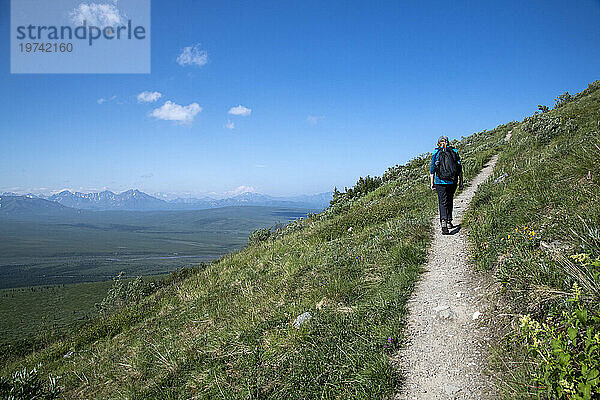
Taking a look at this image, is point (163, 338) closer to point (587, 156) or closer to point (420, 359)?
point (420, 359)

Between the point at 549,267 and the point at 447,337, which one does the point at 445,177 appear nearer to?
the point at 549,267

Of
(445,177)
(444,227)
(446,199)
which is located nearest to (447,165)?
(445,177)

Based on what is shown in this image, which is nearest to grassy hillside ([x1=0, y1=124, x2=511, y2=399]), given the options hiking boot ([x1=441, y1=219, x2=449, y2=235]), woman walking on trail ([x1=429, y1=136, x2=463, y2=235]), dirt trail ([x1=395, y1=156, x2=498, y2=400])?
dirt trail ([x1=395, y1=156, x2=498, y2=400])

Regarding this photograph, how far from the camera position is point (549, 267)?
450 centimetres

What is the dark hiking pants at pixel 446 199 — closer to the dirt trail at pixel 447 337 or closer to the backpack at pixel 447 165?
the backpack at pixel 447 165

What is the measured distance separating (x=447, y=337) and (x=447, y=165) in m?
5.46

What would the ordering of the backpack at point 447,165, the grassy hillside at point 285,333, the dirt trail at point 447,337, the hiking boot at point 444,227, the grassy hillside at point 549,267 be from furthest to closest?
the backpack at point 447,165 < the hiking boot at point 444,227 < the grassy hillside at point 285,333 < the dirt trail at point 447,337 < the grassy hillside at point 549,267

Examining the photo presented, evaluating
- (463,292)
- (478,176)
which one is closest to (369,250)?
(463,292)

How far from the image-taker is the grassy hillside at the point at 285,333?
4832 millimetres

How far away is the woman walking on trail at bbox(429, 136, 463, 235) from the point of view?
9016mm

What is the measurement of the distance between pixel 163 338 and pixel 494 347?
7929 millimetres

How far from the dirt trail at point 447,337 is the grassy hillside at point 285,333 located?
26 centimetres

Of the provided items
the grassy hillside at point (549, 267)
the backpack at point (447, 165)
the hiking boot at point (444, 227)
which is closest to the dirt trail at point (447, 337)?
the grassy hillside at point (549, 267)

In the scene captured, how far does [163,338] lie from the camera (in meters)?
8.88
